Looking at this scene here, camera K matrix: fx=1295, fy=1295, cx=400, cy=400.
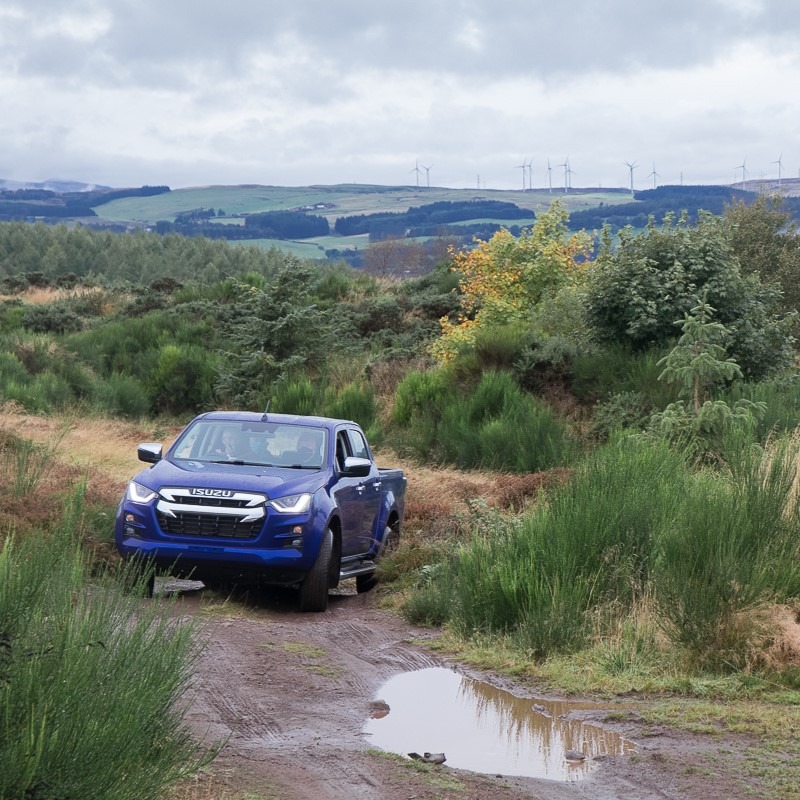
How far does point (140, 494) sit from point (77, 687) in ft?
25.1

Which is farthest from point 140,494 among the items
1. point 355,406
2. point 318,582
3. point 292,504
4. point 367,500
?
point 355,406

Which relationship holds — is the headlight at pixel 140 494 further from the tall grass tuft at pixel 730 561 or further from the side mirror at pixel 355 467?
the tall grass tuft at pixel 730 561

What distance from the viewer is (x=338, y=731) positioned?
24.7ft

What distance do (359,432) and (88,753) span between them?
10.5 metres

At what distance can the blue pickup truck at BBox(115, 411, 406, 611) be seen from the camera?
1171 cm

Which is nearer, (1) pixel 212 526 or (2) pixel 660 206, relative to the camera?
(1) pixel 212 526

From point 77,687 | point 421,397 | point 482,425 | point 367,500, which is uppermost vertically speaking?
point 77,687

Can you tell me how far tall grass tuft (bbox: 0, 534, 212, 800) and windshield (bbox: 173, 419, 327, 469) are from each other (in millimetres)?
7407

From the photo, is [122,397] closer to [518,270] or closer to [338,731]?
[518,270]

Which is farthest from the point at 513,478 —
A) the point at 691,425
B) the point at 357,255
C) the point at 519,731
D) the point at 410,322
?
the point at 357,255

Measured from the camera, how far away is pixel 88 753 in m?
4.31

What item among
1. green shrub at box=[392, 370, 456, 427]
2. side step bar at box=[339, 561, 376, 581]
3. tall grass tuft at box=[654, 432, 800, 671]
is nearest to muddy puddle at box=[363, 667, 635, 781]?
tall grass tuft at box=[654, 432, 800, 671]

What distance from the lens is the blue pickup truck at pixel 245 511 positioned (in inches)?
461

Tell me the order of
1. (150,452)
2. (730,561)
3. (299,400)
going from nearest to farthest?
1. (730,561)
2. (150,452)
3. (299,400)
